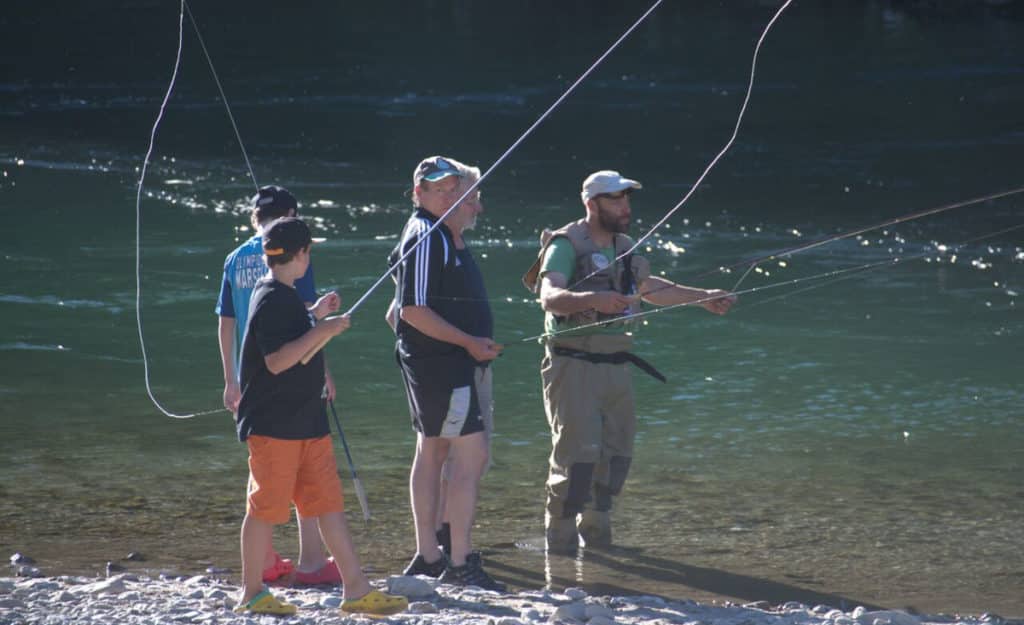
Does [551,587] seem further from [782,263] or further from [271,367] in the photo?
[782,263]

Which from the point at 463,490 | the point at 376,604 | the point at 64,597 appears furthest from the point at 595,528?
the point at 64,597

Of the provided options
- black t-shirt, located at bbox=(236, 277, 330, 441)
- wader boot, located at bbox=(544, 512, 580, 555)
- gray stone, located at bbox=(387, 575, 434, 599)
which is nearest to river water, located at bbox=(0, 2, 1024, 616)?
wader boot, located at bbox=(544, 512, 580, 555)

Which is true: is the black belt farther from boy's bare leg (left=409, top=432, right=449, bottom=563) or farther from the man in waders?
boy's bare leg (left=409, top=432, right=449, bottom=563)

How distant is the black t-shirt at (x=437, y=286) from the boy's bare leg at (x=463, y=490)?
30 centimetres

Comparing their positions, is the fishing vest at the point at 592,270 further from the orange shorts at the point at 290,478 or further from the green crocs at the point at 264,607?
the green crocs at the point at 264,607

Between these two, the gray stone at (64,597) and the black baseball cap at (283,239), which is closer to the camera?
the black baseball cap at (283,239)

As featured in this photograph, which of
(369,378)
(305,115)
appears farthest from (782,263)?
(305,115)

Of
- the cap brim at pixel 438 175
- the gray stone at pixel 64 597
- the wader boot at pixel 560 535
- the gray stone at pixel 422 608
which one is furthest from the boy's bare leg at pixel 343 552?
the wader boot at pixel 560 535

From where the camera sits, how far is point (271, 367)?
462cm

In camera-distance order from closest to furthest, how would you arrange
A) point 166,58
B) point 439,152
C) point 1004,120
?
point 439,152 < point 1004,120 < point 166,58

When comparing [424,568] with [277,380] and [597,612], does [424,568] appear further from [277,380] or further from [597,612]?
[277,380]

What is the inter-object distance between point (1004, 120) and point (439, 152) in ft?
26.5

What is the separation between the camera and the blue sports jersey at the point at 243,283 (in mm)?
5336

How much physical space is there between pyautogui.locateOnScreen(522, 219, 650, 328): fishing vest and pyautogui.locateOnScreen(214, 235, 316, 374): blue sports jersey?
91 cm
